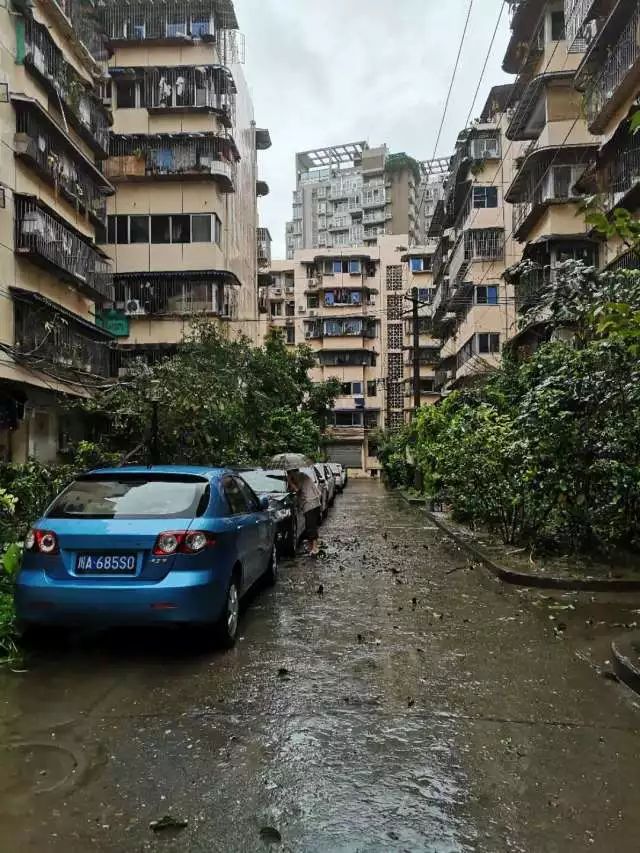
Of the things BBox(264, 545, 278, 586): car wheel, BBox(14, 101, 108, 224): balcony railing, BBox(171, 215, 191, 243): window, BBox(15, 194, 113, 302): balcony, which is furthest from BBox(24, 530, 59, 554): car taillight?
BBox(171, 215, 191, 243): window

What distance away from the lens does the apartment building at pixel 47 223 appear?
18.8 metres

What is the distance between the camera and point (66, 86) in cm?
2269

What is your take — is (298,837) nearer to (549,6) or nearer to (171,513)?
(171,513)

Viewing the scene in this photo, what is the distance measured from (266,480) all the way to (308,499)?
2055 mm

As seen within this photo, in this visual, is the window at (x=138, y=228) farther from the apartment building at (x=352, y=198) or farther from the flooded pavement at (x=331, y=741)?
the apartment building at (x=352, y=198)

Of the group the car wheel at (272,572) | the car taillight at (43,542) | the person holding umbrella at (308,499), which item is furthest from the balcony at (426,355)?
the car taillight at (43,542)

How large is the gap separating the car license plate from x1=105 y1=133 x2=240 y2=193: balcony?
89.9ft

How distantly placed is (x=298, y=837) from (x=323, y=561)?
8.69 metres

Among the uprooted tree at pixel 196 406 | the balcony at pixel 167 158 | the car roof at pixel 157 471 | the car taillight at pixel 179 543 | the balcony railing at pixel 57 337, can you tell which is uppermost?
the balcony at pixel 167 158

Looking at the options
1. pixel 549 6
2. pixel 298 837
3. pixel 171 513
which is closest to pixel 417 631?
pixel 171 513

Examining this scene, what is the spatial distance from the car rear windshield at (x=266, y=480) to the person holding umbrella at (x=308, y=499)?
0.16m

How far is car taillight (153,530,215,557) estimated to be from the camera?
5691mm

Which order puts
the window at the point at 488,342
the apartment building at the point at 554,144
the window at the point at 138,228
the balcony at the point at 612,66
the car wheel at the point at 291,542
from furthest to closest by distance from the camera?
Answer: the window at the point at 488,342 → the window at the point at 138,228 → the apartment building at the point at 554,144 → the balcony at the point at 612,66 → the car wheel at the point at 291,542

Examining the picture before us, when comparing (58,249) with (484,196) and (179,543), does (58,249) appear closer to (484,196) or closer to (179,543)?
(179,543)
